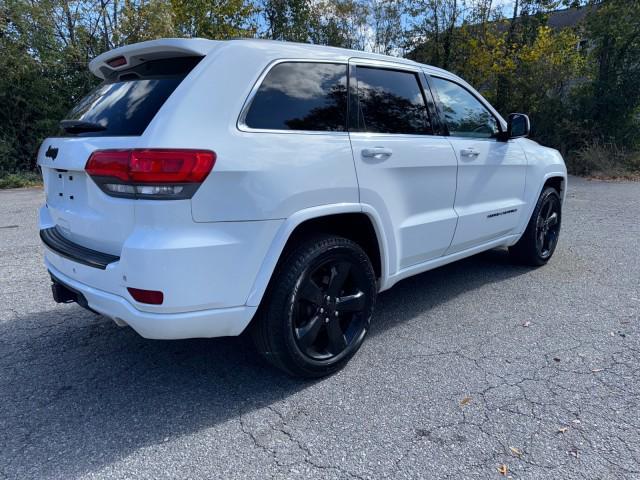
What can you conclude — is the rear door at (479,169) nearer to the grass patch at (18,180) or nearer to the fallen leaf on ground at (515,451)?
the fallen leaf on ground at (515,451)

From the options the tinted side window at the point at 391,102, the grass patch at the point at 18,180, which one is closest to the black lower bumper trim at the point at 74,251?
the tinted side window at the point at 391,102

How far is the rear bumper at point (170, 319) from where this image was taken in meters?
2.20

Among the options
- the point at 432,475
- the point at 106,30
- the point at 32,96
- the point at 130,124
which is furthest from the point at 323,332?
the point at 106,30

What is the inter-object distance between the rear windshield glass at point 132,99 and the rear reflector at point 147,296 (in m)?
0.75

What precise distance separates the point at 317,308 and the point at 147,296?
963mm

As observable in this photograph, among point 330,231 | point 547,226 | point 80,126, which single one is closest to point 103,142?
point 80,126

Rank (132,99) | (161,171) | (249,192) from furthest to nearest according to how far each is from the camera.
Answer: (132,99), (249,192), (161,171)

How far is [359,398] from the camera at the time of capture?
8.55 ft

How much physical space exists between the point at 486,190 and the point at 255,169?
2358 millimetres

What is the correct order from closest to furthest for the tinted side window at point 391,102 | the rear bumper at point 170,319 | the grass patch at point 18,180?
the rear bumper at point 170,319 → the tinted side window at point 391,102 → the grass patch at point 18,180

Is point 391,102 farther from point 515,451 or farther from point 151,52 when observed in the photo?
point 515,451

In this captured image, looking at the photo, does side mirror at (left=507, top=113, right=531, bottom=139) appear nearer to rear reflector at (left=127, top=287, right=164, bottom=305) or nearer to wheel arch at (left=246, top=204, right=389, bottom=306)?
wheel arch at (left=246, top=204, right=389, bottom=306)

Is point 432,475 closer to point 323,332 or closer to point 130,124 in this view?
point 323,332

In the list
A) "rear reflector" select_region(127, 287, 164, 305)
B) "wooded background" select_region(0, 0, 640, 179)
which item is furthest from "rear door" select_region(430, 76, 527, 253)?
"wooded background" select_region(0, 0, 640, 179)
